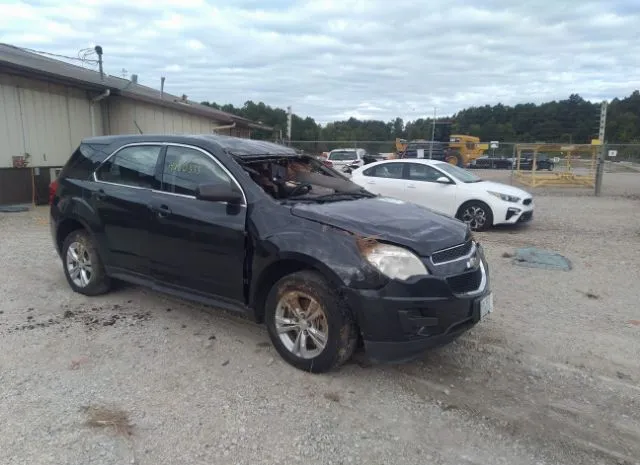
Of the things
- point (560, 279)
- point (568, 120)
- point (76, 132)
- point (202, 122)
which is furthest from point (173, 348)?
point (568, 120)

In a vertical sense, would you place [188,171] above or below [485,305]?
above

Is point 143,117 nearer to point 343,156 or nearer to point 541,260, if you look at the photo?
point 343,156

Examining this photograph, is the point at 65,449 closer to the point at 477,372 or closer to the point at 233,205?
the point at 233,205

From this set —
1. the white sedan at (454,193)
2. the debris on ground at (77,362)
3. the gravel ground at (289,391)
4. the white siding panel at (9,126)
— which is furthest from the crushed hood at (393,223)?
the white siding panel at (9,126)

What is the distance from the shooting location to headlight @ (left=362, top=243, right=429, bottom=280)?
3463mm

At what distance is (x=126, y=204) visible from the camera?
15.9 feet

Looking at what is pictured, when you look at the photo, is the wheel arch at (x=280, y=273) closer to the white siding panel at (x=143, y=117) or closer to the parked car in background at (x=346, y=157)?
the white siding panel at (x=143, y=117)

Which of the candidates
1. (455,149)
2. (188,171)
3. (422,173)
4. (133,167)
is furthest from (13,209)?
(455,149)

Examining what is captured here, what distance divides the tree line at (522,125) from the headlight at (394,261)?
53.1 meters

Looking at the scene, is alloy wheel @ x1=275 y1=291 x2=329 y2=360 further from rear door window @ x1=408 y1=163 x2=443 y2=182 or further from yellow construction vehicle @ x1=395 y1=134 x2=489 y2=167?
yellow construction vehicle @ x1=395 y1=134 x2=489 y2=167

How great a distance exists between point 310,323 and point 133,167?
8.11ft

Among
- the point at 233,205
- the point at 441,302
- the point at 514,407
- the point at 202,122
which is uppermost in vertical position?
the point at 202,122

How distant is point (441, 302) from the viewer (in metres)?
3.47

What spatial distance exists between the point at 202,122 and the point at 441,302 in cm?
1694
